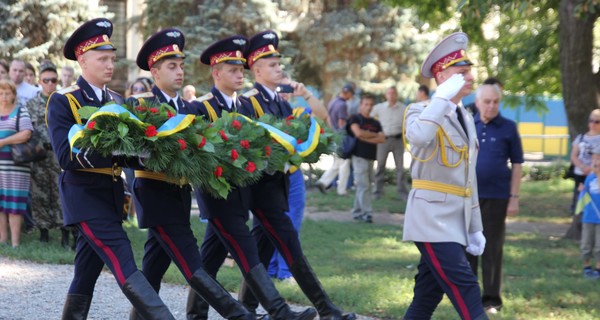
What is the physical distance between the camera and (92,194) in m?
5.46

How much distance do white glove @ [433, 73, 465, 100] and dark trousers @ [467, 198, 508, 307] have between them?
251 cm

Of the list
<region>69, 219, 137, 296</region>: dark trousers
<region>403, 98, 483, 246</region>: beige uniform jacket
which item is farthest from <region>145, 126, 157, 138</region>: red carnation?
<region>403, 98, 483, 246</region>: beige uniform jacket

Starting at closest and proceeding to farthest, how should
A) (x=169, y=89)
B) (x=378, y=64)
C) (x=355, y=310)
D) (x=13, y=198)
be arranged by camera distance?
1. (x=169, y=89)
2. (x=355, y=310)
3. (x=13, y=198)
4. (x=378, y=64)

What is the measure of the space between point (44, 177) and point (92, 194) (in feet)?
17.6

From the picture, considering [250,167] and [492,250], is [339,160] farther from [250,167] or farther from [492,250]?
[250,167]

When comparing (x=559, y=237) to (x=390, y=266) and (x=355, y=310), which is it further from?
(x=355, y=310)

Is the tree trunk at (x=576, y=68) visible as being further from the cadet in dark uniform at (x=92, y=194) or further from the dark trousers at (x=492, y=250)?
the cadet in dark uniform at (x=92, y=194)

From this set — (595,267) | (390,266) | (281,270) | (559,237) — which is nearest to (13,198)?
(281,270)

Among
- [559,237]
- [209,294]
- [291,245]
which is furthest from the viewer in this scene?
[559,237]

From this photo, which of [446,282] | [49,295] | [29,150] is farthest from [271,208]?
[29,150]

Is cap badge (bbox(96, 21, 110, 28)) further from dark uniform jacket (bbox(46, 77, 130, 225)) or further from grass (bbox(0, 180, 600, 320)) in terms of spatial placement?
grass (bbox(0, 180, 600, 320))

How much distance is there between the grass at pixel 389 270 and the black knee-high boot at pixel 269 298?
1.26 m

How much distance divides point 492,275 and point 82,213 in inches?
145

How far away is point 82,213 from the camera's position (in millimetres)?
5414
